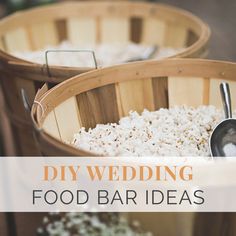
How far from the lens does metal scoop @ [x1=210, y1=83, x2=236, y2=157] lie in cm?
133

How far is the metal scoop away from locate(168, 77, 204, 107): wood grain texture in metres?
0.19

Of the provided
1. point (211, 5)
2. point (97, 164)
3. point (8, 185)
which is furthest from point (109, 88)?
point (211, 5)

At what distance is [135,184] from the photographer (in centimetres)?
107

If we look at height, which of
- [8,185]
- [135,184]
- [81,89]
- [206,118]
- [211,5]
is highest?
[211,5]

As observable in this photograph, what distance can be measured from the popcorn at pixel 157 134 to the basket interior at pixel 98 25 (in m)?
0.83

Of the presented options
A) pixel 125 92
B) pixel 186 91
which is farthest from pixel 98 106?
pixel 186 91

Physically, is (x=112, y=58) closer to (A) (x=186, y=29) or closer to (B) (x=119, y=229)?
(A) (x=186, y=29)

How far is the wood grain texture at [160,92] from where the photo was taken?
5.33 ft

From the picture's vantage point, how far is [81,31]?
101 inches

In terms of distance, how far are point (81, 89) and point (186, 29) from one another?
1.02 metres

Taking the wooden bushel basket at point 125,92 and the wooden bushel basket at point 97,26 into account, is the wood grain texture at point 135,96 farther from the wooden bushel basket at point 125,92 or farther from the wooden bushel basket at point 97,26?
the wooden bushel basket at point 97,26

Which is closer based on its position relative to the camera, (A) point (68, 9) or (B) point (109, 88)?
(B) point (109, 88)

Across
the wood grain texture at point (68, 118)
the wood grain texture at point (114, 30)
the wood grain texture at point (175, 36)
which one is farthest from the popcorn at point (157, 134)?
the wood grain texture at point (114, 30)

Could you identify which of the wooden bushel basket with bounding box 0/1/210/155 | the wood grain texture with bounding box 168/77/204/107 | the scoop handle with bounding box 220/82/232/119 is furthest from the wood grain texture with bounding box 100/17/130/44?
the scoop handle with bounding box 220/82/232/119
